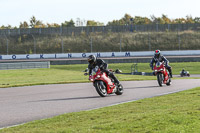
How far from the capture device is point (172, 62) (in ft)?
179

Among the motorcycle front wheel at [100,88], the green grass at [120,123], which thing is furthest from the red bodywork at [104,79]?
the green grass at [120,123]

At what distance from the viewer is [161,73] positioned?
20.1m

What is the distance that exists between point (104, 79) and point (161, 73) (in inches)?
247

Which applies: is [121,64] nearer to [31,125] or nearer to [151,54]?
[151,54]

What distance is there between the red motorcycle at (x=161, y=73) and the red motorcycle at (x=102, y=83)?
16.9 feet

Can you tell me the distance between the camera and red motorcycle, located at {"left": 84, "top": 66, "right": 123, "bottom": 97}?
14297 millimetres

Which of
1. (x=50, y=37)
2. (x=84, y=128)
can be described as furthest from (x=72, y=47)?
(x=84, y=128)

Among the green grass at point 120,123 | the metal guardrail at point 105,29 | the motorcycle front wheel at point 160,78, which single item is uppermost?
the metal guardrail at point 105,29

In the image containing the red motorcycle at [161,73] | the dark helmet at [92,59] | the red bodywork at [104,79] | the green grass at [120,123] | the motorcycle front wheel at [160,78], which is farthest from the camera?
the motorcycle front wheel at [160,78]

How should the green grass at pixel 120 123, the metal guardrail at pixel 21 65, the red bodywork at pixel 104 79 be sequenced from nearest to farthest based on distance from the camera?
the green grass at pixel 120 123
the red bodywork at pixel 104 79
the metal guardrail at pixel 21 65

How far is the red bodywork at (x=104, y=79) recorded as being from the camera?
14281 mm

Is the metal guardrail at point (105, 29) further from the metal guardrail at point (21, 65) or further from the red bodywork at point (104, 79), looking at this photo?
the red bodywork at point (104, 79)

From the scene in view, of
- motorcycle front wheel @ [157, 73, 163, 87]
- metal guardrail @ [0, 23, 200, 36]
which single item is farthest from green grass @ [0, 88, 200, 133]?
metal guardrail @ [0, 23, 200, 36]

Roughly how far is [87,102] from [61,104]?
92 centimetres
